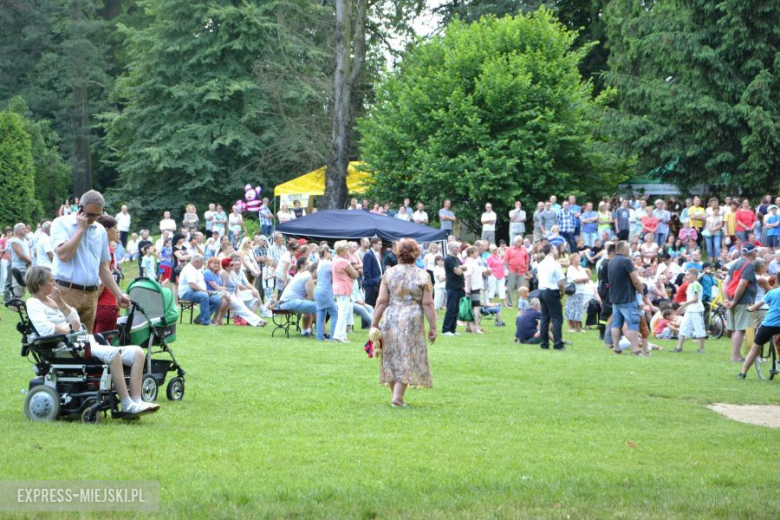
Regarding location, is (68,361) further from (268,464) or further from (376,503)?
(376,503)

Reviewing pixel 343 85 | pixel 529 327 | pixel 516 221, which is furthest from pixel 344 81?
pixel 529 327

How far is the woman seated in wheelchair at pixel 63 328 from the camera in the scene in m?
9.37

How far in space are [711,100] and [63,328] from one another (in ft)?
99.9

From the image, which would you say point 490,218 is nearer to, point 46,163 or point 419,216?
point 419,216

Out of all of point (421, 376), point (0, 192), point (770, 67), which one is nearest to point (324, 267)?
point (421, 376)

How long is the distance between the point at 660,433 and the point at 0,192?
37614mm

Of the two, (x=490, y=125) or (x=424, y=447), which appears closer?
(x=424, y=447)

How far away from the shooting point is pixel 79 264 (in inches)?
402

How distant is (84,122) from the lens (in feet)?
183

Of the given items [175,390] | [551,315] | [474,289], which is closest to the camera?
[175,390]

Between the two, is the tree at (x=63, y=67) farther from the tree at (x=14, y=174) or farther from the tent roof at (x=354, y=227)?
the tent roof at (x=354, y=227)

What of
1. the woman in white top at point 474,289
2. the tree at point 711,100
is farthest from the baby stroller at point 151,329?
the tree at point 711,100

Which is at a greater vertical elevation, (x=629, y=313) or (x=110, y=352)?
(x=629, y=313)

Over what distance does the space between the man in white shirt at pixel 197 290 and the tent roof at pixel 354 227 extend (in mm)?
7859
